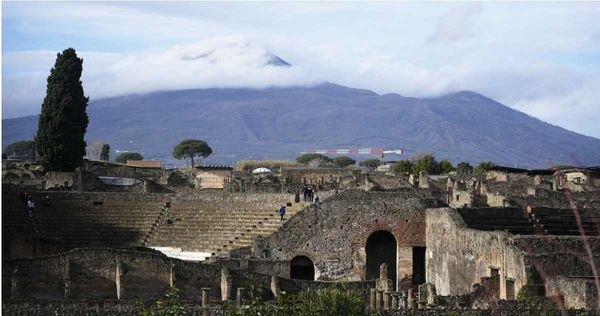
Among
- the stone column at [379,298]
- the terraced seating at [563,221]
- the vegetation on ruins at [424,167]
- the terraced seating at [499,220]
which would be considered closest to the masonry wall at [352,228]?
the terraced seating at [499,220]

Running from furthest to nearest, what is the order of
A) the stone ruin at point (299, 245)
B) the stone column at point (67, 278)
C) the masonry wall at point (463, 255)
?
1. the masonry wall at point (463, 255)
2. the stone column at point (67, 278)
3. the stone ruin at point (299, 245)

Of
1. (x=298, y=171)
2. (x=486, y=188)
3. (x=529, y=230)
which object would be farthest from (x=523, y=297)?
(x=298, y=171)

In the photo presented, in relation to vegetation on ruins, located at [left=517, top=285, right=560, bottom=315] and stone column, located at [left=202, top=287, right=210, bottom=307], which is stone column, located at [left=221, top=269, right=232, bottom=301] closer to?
stone column, located at [left=202, top=287, right=210, bottom=307]

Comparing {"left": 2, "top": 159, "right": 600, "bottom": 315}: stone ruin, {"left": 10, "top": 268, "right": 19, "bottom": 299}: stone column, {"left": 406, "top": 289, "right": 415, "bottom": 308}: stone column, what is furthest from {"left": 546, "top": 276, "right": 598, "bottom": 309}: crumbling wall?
{"left": 10, "top": 268, "right": 19, "bottom": 299}: stone column

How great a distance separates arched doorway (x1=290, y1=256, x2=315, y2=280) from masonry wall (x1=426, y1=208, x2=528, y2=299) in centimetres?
488

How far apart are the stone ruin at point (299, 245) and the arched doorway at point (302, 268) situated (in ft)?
0.18

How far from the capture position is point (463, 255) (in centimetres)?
4388

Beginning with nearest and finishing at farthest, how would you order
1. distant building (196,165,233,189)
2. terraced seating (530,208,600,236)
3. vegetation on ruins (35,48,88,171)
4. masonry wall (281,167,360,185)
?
terraced seating (530,208,600,236), vegetation on ruins (35,48,88,171), distant building (196,165,233,189), masonry wall (281,167,360,185)

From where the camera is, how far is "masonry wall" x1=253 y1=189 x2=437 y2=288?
50625 millimetres

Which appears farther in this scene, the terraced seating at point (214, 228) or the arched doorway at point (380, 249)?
the terraced seating at point (214, 228)

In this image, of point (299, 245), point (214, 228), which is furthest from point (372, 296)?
point (214, 228)

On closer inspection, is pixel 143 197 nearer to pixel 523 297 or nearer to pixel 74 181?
pixel 74 181

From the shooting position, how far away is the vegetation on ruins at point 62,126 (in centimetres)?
7369

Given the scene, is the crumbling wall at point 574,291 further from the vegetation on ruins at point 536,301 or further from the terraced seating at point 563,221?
the terraced seating at point 563,221
